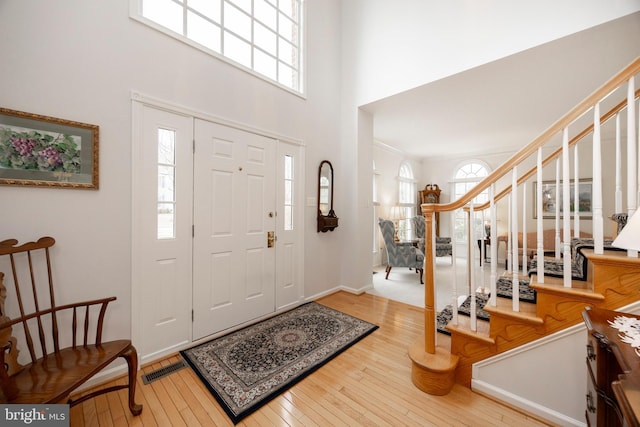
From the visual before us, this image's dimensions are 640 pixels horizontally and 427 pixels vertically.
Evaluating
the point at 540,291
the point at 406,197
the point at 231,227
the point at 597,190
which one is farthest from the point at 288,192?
the point at 406,197

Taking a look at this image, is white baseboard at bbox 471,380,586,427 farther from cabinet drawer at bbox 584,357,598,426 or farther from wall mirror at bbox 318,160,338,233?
wall mirror at bbox 318,160,338,233

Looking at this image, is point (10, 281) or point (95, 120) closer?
point (10, 281)

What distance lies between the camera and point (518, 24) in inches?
92.7

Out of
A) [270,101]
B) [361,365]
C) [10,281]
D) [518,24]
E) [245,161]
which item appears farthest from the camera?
[270,101]

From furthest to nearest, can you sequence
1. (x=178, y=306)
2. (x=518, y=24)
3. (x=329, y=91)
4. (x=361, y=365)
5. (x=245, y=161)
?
(x=329, y=91)
(x=245, y=161)
(x=518, y=24)
(x=178, y=306)
(x=361, y=365)

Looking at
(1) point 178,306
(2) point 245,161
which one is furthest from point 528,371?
(2) point 245,161

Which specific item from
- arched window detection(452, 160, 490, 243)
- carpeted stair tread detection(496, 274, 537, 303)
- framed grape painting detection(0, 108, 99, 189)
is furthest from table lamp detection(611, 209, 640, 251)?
arched window detection(452, 160, 490, 243)

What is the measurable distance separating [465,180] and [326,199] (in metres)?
4.93

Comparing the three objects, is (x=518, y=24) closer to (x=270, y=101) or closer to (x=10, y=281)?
(x=270, y=101)

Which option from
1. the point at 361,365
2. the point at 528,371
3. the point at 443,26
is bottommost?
the point at 361,365

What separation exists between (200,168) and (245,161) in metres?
0.48

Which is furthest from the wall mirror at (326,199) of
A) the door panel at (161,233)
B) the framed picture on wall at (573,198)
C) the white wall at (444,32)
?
the framed picture on wall at (573,198)

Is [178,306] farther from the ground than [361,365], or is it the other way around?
[178,306]

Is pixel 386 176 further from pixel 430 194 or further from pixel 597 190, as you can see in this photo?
pixel 597 190
